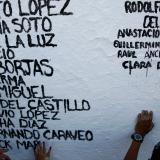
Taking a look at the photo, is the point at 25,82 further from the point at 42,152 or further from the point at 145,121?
the point at 145,121

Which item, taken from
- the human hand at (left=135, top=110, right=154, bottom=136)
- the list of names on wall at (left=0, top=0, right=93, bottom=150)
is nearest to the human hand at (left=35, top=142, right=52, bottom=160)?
the list of names on wall at (left=0, top=0, right=93, bottom=150)

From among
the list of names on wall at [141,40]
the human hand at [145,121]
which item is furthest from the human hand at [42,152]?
the list of names on wall at [141,40]

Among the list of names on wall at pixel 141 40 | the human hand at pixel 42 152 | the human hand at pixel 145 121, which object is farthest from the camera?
the human hand at pixel 42 152

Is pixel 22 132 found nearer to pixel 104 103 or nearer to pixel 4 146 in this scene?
pixel 4 146

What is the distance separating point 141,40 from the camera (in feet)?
7.22

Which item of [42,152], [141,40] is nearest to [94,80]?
[141,40]

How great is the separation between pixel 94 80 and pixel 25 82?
1.25 feet

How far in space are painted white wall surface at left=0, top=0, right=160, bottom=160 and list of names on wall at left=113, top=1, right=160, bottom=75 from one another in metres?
0.01

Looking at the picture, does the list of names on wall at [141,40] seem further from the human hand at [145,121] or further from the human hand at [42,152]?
the human hand at [42,152]

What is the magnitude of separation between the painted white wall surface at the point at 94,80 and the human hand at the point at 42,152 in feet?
0.14

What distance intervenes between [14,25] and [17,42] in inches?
3.8

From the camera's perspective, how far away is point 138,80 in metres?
2.30

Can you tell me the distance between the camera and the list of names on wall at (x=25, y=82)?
7.11 feet

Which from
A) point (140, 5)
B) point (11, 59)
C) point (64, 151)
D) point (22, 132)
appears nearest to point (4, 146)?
point (22, 132)
